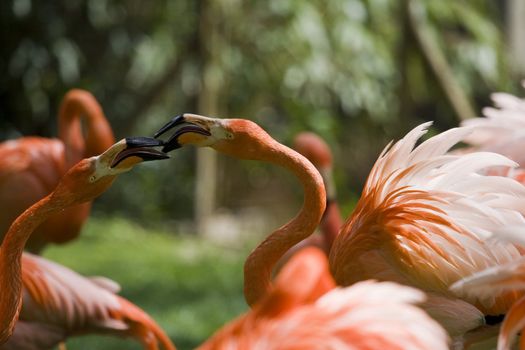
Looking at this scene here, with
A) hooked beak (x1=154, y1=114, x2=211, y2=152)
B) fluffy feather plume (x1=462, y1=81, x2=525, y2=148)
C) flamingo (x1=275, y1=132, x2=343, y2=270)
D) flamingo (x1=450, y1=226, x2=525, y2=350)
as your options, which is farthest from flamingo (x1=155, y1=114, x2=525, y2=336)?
flamingo (x1=275, y1=132, x2=343, y2=270)

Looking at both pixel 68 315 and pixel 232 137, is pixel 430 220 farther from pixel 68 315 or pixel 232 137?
pixel 68 315

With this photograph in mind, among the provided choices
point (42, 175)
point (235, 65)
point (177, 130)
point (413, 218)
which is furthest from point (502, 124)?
point (235, 65)

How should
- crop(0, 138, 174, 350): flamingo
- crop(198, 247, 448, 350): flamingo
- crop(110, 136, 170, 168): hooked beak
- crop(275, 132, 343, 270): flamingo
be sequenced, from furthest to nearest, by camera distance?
crop(275, 132, 343, 270): flamingo < crop(0, 138, 174, 350): flamingo < crop(110, 136, 170, 168): hooked beak < crop(198, 247, 448, 350): flamingo

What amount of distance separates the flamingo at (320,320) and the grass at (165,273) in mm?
2410

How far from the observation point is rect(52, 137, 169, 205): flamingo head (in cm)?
251

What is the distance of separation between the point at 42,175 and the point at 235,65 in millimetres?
4499

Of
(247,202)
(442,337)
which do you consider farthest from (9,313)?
(247,202)

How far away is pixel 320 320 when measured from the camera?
6.31 feet

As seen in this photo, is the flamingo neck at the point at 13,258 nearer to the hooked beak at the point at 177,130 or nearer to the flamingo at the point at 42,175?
the hooked beak at the point at 177,130

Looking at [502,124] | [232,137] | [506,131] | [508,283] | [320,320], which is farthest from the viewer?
[506,131]

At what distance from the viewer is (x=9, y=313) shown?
8.89 feet

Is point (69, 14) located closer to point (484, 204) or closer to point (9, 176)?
point (9, 176)

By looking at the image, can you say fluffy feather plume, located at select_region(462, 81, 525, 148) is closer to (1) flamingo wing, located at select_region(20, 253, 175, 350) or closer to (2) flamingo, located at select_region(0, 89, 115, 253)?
(1) flamingo wing, located at select_region(20, 253, 175, 350)

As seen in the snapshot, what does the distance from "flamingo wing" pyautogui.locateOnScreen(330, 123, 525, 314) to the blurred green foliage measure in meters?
5.26
